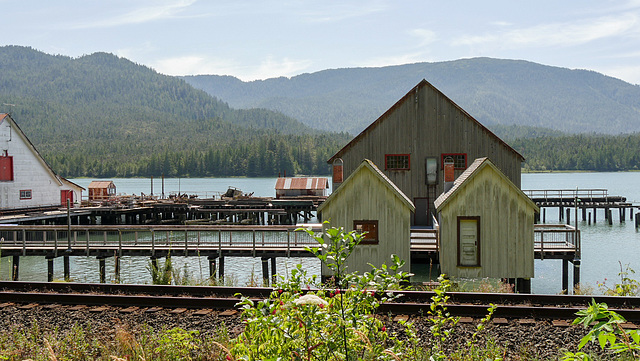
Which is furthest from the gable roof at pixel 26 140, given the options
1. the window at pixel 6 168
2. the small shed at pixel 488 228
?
the small shed at pixel 488 228

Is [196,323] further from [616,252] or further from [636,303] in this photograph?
[616,252]

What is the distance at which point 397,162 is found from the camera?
3059 cm

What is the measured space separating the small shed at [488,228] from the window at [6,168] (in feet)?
144

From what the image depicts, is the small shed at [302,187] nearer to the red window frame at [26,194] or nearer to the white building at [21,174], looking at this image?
the white building at [21,174]

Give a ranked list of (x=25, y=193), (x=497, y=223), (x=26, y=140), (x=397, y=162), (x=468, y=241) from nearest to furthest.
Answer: (x=497, y=223)
(x=468, y=241)
(x=397, y=162)
(x=26, y=140)
(x=25, y=193)

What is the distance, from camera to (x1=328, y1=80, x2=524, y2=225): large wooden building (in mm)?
29703

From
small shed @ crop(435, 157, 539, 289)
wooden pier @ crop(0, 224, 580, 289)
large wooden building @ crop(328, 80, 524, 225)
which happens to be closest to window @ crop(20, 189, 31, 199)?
wooden pier @ crop(0, 224, 580, 289)

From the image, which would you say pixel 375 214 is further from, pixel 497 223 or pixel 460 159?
pixel 460 159

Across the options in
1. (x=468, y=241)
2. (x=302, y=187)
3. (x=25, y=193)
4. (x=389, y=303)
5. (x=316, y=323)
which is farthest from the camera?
(x=302, y=187)

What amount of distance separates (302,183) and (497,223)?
45961 millimetres

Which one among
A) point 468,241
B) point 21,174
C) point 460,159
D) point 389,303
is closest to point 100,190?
point 21,174

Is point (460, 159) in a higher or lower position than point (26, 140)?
lower

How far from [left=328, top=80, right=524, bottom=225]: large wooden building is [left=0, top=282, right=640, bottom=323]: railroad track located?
1567 centimetres

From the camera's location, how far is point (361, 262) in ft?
65.0
